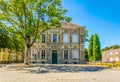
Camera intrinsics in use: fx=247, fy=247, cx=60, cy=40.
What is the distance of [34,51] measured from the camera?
50875 mm

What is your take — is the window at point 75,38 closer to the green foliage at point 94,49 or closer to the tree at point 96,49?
the green foliage at point 94,49

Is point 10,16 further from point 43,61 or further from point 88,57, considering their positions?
point 88,57

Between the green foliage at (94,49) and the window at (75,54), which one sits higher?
the green foliage at (94,49)

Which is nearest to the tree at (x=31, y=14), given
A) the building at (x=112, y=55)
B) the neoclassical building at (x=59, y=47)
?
the neoclassical building at (x=59, y=47)

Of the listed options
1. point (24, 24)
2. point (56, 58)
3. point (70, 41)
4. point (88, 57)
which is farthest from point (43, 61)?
point (88, 57)

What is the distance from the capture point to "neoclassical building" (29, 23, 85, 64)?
5078 cm

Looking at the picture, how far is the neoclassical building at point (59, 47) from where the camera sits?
50.8m

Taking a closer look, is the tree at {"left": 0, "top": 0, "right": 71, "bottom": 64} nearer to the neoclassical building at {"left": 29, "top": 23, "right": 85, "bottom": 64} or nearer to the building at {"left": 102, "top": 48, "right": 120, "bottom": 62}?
the neoclassical building at {"left": 29, "top": 23, "right": 85, "bottom": 64}

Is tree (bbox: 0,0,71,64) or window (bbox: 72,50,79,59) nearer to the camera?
tree (bbox: 0,0,71,64)

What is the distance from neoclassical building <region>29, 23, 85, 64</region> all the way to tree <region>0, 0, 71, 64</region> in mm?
12466

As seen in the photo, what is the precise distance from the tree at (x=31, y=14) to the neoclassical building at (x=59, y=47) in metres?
12.5

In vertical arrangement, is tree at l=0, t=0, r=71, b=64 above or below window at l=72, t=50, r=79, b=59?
above

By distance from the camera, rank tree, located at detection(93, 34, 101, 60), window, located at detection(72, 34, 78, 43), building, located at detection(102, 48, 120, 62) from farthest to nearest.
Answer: building, located at detection(102, 48, 120, 62) → tree, located at detection(93, 34, 101, 60) → window, located at detection(72, 34, 78, 43)

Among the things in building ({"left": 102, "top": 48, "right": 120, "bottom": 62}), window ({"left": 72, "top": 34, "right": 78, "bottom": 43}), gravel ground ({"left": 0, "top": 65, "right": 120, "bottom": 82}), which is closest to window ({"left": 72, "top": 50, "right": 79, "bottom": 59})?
window ({"left": 72, "top": 34, "right": 78, "bottom": 43})
